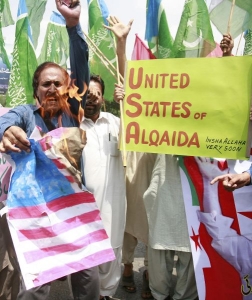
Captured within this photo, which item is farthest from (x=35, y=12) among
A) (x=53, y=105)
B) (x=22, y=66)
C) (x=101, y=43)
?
(x=53, y=105)

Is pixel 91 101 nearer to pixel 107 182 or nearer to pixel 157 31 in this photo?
pixel 107 182

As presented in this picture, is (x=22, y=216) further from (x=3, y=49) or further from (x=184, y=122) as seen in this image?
(x=3, y=49)

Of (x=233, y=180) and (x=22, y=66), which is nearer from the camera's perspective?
(x=233, y=180)

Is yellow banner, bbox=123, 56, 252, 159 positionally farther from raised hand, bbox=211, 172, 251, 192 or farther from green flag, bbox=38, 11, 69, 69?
green flag, bbox=38, 11, 69, 69

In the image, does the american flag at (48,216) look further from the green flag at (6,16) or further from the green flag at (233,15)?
the green flag at (6,16)

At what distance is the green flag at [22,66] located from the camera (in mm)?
3408

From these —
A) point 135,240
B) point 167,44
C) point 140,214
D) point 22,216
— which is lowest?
point 135,240

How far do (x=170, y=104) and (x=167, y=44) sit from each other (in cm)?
119

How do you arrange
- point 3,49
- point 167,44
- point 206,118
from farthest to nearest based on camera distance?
point 3,49
point 167,44
point 206,118

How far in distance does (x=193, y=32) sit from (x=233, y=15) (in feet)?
1.26

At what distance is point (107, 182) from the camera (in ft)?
8.02

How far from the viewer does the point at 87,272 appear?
1906 mm

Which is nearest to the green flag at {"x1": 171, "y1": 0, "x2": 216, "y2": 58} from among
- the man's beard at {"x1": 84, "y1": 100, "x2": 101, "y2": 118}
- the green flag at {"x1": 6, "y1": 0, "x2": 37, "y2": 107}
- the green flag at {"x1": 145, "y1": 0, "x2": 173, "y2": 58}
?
the green flag at {"x1": 145, "y1": 0, "x2": 173, "y2": 58}

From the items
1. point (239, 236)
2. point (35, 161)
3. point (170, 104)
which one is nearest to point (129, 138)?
point (170, 104)
